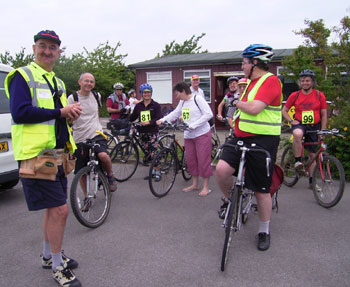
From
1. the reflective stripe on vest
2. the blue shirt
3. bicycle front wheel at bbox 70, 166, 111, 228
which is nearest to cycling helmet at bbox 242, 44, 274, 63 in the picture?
the reflective stripe on vest

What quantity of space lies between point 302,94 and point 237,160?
251 centimetres

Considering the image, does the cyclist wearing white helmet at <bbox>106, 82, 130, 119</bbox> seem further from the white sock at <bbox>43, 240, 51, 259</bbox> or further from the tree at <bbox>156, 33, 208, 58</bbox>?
the tree at <bbox>156, 33, 208, 58</bbox>

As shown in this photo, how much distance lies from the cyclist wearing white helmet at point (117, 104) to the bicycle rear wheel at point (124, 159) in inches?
93.1

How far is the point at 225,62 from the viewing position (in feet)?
47.9

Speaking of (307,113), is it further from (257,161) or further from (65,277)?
(65,277)

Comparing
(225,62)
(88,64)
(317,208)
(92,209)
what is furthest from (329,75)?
(88,64)

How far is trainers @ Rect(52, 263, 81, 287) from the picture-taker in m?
2.63

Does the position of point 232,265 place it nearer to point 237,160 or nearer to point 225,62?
point 237,160

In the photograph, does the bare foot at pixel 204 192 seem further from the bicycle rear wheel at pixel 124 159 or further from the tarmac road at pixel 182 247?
the bicycle rear wheel at pixel 124 159

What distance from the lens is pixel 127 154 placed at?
6105 millimetres

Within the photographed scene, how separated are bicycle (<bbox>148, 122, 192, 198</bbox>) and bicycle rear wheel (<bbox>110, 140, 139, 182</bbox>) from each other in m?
0.69

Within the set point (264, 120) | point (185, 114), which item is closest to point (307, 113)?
Answer: point (185, 114)

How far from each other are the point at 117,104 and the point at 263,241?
616cm

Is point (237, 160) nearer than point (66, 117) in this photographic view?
No
